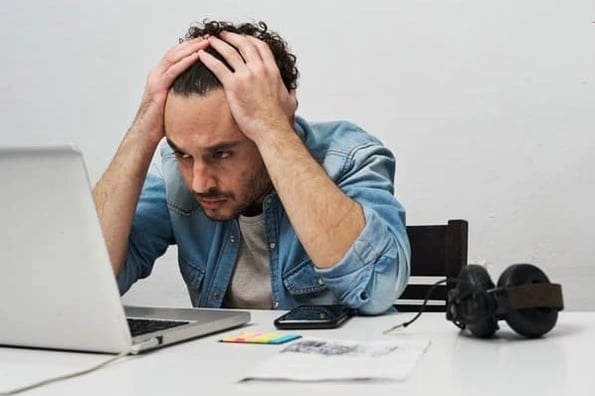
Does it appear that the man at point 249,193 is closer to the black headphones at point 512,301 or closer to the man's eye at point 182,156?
the man's eye at point 182,156

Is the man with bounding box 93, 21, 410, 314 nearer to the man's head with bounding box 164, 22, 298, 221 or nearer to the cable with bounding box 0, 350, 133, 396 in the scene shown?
the man's head with bounding box 164, 22, 298, 221

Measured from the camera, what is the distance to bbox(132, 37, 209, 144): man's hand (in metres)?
1.34

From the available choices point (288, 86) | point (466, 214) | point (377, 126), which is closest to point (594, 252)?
point (466, 214)

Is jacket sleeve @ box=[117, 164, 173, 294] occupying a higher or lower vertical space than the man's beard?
lower

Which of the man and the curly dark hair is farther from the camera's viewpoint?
the curly dark hair

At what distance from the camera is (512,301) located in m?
0.86

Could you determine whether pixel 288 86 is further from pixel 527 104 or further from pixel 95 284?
pixel 95 284

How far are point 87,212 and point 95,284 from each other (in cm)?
7

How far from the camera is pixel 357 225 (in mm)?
1172

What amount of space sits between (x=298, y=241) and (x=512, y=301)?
535mm

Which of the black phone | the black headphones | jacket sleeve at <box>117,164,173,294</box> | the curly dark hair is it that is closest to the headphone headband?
the black headphones

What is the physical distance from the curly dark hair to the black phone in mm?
417

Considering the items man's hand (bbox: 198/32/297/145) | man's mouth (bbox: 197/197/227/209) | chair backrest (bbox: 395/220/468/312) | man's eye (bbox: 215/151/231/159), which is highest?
man's hand (bbox: 198/32/297/145)

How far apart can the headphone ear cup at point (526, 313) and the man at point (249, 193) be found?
289 mm
